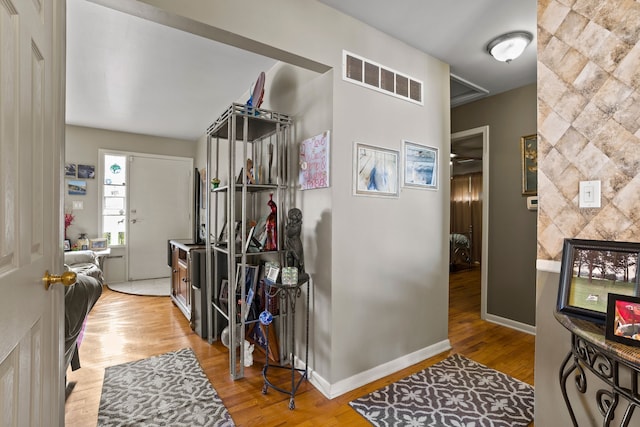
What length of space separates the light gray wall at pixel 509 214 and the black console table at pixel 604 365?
2044 mm

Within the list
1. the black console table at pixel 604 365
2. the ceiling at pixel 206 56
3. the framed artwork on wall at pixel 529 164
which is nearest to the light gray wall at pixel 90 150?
the ceiling at pixel 206 56

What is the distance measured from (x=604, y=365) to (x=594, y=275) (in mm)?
338

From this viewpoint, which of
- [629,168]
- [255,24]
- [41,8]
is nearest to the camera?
[41,8]

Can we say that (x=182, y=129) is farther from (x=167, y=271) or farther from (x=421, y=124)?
(x=421, y=124)

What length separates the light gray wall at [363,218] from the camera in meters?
1.92

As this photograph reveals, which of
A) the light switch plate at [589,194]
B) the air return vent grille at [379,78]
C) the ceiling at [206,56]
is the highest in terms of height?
the ceiling at [206,56]

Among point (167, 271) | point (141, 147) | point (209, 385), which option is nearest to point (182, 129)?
point (141, 147)

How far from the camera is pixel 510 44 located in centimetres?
228

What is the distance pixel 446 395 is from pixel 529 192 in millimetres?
2222

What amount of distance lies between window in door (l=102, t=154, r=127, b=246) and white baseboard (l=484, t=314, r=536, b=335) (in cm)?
551

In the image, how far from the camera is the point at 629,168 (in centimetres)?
125

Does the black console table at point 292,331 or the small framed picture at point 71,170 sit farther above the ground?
the small framed picture at point 71,170

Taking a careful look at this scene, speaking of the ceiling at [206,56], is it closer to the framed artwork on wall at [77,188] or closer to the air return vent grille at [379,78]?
the air return vent grille at [379,78]

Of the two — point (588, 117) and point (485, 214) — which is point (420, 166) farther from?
point (485, 214)
